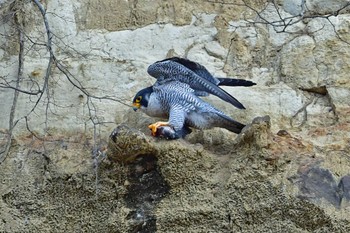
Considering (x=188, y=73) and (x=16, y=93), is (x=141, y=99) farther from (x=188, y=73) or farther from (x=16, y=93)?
(x=16, y=93)

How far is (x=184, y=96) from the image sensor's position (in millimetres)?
4785

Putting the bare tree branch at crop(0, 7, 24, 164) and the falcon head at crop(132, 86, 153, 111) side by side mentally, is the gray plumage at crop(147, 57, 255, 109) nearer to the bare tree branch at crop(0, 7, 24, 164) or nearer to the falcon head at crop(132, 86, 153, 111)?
the falcon head at crop(132, 86, 153, 111)

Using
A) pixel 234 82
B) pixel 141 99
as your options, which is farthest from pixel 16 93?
pixel 234 82

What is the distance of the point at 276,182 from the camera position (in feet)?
14.3

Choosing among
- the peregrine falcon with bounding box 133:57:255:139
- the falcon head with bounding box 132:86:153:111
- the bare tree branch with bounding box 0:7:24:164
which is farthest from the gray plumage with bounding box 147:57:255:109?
the bare tree branch with bounding box 0:7:24:164

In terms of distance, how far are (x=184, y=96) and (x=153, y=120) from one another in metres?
0.25

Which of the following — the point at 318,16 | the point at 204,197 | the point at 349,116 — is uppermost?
the point at 318,16

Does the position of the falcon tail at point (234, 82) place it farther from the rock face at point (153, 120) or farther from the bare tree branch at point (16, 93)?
the bare tree branch at point (16, 93)

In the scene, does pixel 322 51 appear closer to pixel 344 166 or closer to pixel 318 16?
pixel 318 16

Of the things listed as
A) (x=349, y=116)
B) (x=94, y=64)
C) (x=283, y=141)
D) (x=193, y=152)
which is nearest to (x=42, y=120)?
(x=94, y=64)

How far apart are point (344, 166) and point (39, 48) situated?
183 cm

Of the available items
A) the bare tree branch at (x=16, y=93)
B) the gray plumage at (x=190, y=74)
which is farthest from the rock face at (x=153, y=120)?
the gray plumage at (x=190, y=74)

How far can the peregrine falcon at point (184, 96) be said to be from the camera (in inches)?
186

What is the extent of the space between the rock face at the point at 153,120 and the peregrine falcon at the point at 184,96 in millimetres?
87
